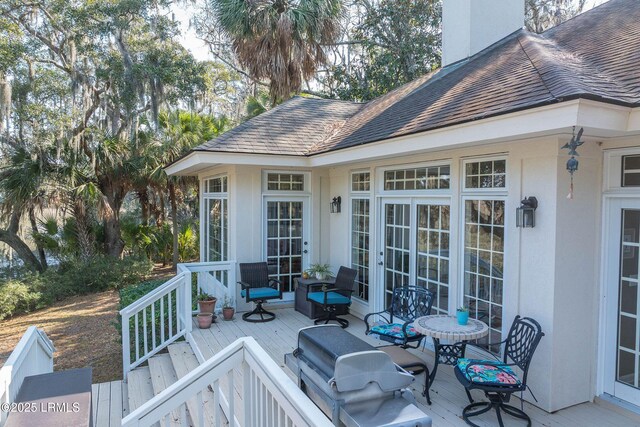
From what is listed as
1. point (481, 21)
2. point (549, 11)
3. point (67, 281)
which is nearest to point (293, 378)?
point (481, 21)

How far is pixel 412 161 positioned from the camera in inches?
219

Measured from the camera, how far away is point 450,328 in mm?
4027

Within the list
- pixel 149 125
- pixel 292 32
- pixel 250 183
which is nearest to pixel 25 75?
pixel 149 125

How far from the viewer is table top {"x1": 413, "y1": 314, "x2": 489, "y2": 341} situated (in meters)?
3.84

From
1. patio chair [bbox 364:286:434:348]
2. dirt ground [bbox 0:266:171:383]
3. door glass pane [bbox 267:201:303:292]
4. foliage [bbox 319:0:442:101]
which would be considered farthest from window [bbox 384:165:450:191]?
foliage [bbox 319:0:442:101]

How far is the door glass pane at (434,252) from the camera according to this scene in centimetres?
514

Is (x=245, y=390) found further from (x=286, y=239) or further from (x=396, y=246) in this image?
(x=286, y=239)

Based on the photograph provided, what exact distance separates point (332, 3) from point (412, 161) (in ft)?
23.1

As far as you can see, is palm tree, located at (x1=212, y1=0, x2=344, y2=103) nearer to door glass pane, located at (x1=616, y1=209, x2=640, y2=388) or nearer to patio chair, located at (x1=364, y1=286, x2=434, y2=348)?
patio chair, located at (x1=364, y1=286, x2=434, y2=348)

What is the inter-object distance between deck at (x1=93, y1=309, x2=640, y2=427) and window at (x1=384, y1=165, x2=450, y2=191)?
2093 millimetres

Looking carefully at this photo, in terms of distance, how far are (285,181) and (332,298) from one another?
8.03 ft

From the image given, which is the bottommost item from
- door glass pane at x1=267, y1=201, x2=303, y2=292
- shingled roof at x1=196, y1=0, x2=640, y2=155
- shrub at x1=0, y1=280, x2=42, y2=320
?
shrub at x1=0, y1=280, x2=42, y2=320

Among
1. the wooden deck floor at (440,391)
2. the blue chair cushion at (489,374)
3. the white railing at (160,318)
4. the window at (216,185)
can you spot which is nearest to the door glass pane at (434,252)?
the wooden deck floor at (440,391)

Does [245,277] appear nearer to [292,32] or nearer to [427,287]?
[427,287]
